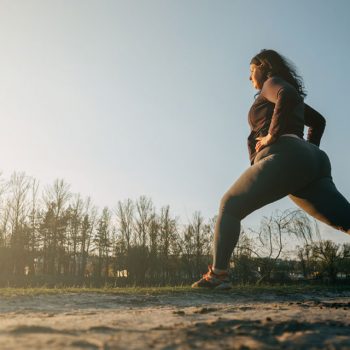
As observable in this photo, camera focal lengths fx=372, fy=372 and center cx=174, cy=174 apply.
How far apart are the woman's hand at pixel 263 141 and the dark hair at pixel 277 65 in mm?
654

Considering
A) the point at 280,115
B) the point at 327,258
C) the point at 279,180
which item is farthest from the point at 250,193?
the point at 327,258

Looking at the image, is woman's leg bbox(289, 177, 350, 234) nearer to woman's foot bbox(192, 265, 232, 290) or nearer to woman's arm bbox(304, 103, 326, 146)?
woman's arm bbox(304, 103, 326, 146)

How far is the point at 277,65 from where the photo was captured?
3.26 m

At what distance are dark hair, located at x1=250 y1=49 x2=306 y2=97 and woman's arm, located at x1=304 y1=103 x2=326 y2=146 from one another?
0.87 ft

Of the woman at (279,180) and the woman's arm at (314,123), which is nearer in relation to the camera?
the woman at (279,180)

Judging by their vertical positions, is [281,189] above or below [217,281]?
above

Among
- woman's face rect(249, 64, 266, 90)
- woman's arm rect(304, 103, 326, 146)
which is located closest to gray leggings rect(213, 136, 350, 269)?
woman's arm rect(304, 103, 326, 146)

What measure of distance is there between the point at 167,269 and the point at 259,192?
141ft

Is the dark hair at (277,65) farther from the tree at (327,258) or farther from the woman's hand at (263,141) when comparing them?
the tree at (327,258)

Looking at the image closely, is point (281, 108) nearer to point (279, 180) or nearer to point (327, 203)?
point (279, 180)

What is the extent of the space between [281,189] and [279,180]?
9 centimetres

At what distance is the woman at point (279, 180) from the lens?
274cm

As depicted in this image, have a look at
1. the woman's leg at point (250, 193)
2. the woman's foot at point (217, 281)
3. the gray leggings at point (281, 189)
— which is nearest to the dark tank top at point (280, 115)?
the gray leggings at point (281, 189)

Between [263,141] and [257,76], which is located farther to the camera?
[257,76]
